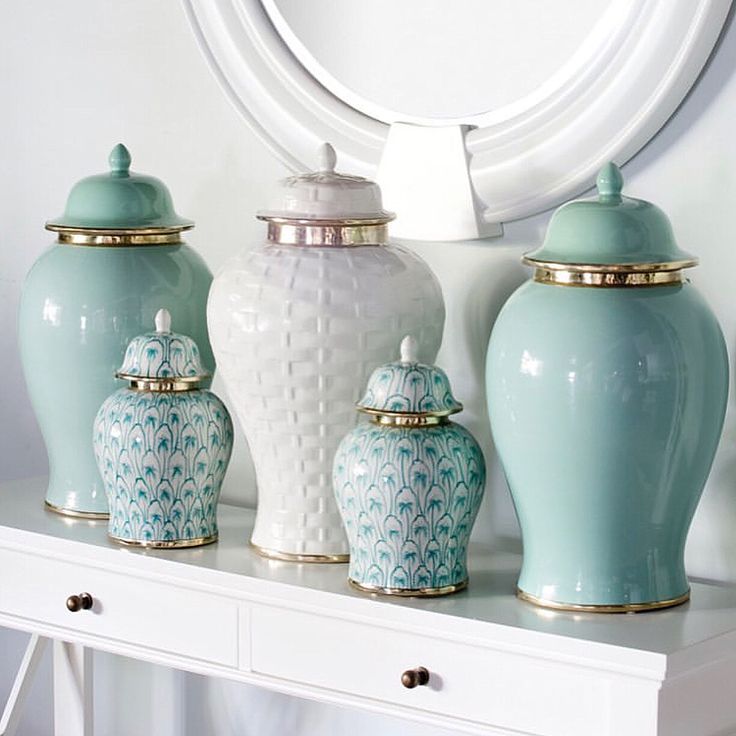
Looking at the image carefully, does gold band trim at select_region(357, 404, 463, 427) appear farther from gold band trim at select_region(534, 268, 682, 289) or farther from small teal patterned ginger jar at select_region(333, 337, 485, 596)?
gold band trim at select_region(534, 268, 682, 289)

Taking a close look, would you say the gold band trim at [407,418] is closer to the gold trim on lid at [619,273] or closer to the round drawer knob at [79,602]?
the gold trim on lid at [619,273]

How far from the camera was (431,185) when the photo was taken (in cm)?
141

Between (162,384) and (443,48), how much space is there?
1.18 ft

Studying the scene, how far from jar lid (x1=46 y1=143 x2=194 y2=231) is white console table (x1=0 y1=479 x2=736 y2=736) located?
26cm

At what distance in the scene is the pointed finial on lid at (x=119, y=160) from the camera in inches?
58.2

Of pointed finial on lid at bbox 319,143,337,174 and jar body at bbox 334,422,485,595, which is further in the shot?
pointed finial on lid at bbox 319,143,337,174

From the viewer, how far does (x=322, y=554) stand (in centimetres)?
135

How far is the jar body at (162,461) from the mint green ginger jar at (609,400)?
0.88ft

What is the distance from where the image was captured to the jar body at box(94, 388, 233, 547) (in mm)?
1351

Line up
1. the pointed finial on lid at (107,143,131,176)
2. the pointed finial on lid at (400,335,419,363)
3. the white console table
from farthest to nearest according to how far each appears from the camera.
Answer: the pointed finial on lid at (107,143,131,176) → the pointed finial on lid at (400,335,419,363) → the white console table

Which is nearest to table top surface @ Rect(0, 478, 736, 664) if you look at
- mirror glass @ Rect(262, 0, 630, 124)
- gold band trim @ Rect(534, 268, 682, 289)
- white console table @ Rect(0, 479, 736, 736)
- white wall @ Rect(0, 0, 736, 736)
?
white console table @ Rect(0, 479, 736, 736)

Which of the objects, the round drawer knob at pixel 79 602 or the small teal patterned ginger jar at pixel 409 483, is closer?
the small teal patterned ginger jar at pixel 409 483

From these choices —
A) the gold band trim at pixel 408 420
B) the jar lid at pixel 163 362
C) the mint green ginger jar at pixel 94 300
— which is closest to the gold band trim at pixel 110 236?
the mint green ginger jar at pixel 94 300

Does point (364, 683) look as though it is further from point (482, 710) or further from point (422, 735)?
point (422, 735)
